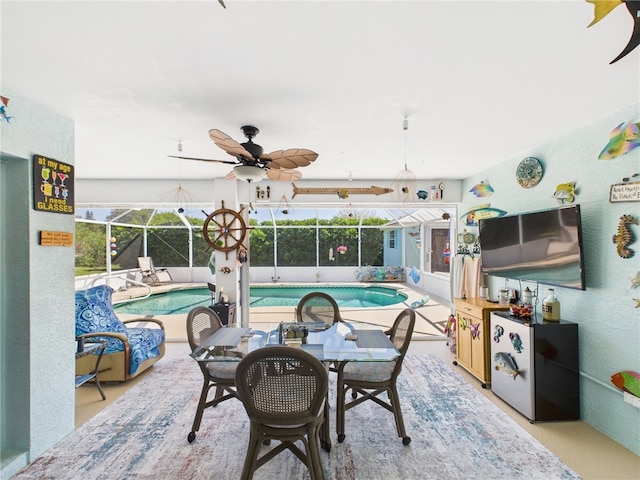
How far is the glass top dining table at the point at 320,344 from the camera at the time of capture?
2246mm

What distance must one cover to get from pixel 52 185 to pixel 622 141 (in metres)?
4.55

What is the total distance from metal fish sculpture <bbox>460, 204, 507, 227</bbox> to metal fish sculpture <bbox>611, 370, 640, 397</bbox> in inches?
81.1

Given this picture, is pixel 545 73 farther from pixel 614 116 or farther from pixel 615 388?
pixel 615 388

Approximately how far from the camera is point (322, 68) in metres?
1.90

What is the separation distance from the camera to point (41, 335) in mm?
2314

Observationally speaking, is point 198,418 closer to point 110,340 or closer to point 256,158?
point 110,340

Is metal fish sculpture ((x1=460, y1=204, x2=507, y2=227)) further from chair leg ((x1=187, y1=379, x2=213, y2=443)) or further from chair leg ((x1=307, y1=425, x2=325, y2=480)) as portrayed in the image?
chair leg ((x1=187, y1=379, x2=213, y2=443))

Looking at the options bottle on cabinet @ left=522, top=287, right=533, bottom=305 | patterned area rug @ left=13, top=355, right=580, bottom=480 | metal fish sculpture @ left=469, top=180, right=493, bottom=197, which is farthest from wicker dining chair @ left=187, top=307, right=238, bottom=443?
metal fish sculpture @ left=469, top=180, right=493, bottom=197

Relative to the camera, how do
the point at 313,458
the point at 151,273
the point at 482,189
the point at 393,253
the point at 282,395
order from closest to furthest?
the point at 282,395 → the point at 313,458 → the point at 482,189 → the point at 151,273 → the point at 393,253

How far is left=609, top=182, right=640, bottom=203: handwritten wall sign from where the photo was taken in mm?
2332

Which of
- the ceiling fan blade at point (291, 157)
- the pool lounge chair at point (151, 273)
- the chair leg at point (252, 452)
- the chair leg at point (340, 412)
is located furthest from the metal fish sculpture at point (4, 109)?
the pool lounge chair at point (151, 273)

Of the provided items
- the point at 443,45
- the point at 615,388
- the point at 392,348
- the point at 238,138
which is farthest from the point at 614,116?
the point at 238,138

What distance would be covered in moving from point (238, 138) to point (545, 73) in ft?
8.38

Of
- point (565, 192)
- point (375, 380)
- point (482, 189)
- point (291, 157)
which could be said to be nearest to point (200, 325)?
point (375, 380)
